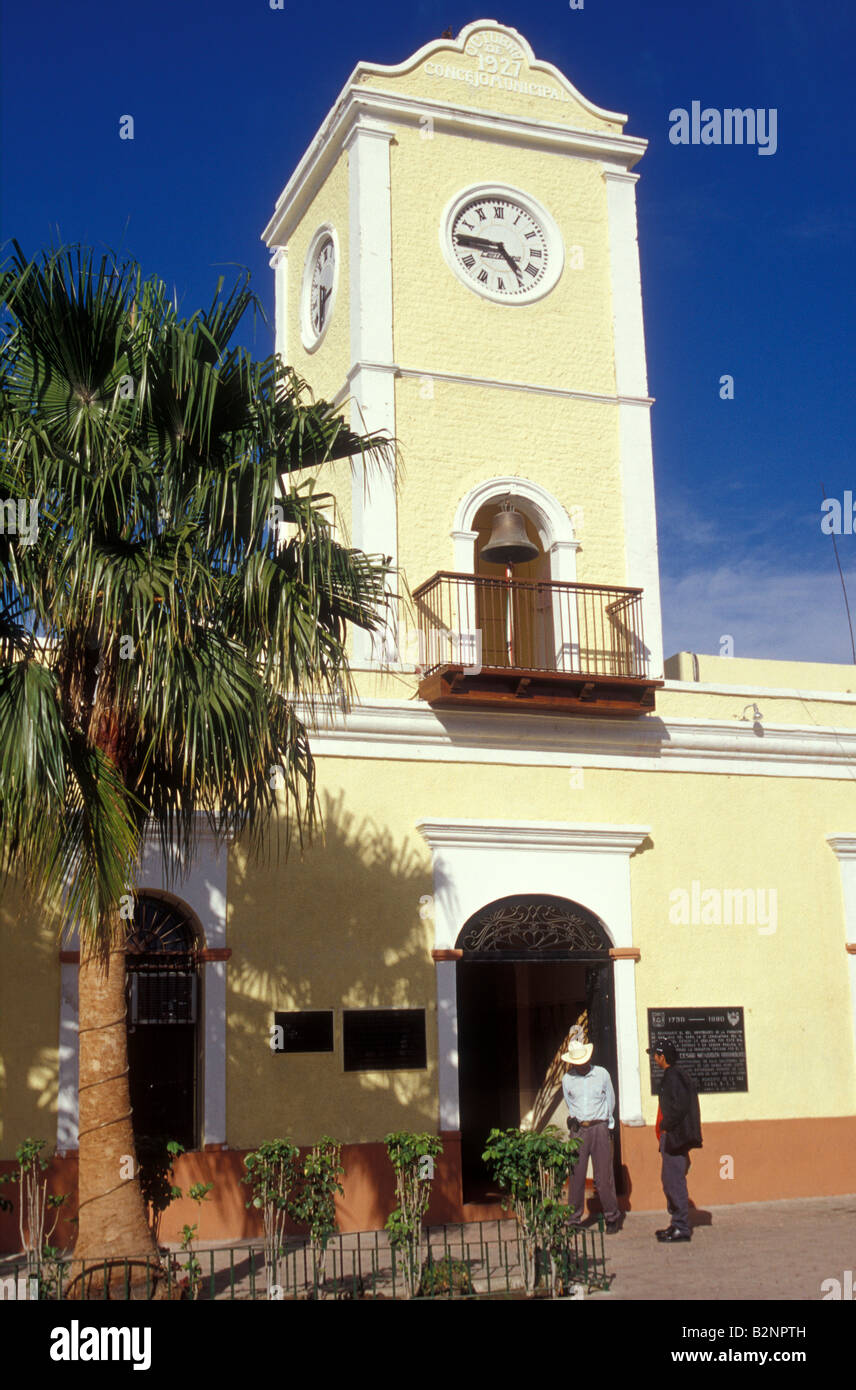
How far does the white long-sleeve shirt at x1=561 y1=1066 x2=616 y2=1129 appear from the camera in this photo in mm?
11992

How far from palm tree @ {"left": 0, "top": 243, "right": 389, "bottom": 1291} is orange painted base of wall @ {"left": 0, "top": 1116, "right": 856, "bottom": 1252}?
10.5 ft

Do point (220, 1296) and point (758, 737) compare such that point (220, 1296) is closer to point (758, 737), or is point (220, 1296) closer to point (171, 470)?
point (171, 470)

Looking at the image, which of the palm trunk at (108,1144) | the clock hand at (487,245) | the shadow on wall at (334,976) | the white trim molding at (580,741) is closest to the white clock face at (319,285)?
the clock hand at (487,245)

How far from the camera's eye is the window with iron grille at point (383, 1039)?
504 inches

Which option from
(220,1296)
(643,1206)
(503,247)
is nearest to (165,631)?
(220,1296)

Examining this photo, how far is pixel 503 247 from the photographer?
16.1 meters

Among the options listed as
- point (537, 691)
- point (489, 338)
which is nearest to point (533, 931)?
point (537, 691)

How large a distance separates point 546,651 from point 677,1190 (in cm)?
583

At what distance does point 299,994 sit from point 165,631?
200 inches

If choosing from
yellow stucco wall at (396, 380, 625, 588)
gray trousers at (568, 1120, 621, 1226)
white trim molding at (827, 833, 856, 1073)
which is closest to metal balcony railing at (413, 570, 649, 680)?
yellow stucco wall at (396, 380, 625, 588)

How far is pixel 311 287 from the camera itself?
680 inches

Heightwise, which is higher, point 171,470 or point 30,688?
point 171,470
